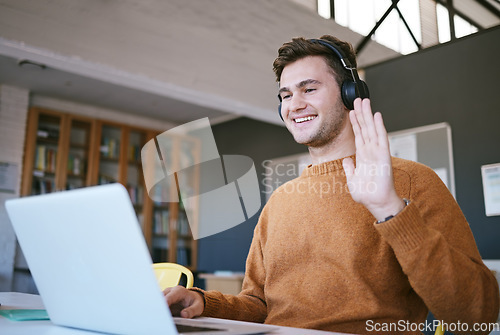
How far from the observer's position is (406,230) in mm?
944

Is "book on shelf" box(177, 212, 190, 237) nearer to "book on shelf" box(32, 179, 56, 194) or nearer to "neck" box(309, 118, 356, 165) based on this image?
"book on shelf" box(32, 179, 56, 194)

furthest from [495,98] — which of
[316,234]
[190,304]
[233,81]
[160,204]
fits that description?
[160,204]

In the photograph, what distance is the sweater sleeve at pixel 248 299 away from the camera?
Answer: 1.20 meters

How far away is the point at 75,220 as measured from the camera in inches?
28.4

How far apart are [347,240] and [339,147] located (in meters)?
0.35

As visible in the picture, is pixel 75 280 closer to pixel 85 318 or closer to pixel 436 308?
pixel 85 318

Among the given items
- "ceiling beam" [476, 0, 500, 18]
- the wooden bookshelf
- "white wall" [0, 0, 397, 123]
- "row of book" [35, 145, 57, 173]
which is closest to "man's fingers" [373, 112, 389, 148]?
"white wall" [0, 0, 397, 123]

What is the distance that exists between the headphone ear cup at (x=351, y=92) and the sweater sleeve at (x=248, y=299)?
1.68ft

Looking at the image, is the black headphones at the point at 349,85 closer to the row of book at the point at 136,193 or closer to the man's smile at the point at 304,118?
the man's smile at the point at 304,118

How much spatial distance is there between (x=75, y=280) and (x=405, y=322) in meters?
0.80

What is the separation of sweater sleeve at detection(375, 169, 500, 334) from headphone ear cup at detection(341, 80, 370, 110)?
20.1 inches

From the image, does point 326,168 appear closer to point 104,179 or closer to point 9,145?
point 9,145

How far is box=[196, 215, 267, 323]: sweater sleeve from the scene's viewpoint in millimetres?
1202

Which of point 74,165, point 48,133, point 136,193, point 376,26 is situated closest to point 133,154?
point 136,193
